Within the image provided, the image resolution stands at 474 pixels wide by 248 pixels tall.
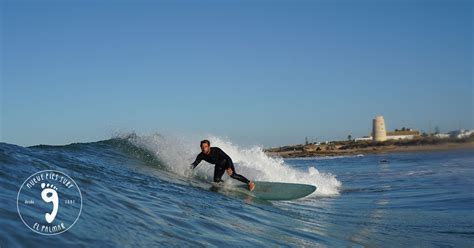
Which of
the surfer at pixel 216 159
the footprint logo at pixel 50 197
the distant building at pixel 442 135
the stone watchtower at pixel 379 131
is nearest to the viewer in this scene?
the footprint logo at pixel 50 197

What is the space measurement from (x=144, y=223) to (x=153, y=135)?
46.2ft

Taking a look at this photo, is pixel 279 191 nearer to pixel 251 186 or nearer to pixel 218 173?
pixel 251 186

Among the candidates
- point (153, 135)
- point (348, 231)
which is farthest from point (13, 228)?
point (153, 135)

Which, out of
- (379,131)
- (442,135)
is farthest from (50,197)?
(379,131)

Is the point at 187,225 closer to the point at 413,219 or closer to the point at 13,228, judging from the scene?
the point at 13,228

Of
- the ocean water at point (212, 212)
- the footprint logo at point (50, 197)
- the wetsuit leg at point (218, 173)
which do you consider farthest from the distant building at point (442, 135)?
the footprint logo at point (50, 197)

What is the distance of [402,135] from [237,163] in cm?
811

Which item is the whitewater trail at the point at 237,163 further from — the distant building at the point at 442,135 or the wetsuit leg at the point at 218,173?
the distant building at the point at 442,135

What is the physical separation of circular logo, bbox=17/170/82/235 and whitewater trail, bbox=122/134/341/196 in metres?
5.64

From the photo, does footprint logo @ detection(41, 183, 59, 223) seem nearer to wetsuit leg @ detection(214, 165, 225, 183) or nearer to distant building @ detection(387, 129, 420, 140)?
wetsuit leg @ detection(214, 165, 225, 183)

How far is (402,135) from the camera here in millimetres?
10188

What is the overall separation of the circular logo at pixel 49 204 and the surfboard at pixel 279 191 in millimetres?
4665

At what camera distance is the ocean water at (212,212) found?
567 centimetres

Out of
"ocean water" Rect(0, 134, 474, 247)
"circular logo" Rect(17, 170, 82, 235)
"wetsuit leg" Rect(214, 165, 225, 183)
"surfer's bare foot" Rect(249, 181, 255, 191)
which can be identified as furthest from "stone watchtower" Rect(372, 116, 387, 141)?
"circular logo" Rect(17, 170, 82, 235)
